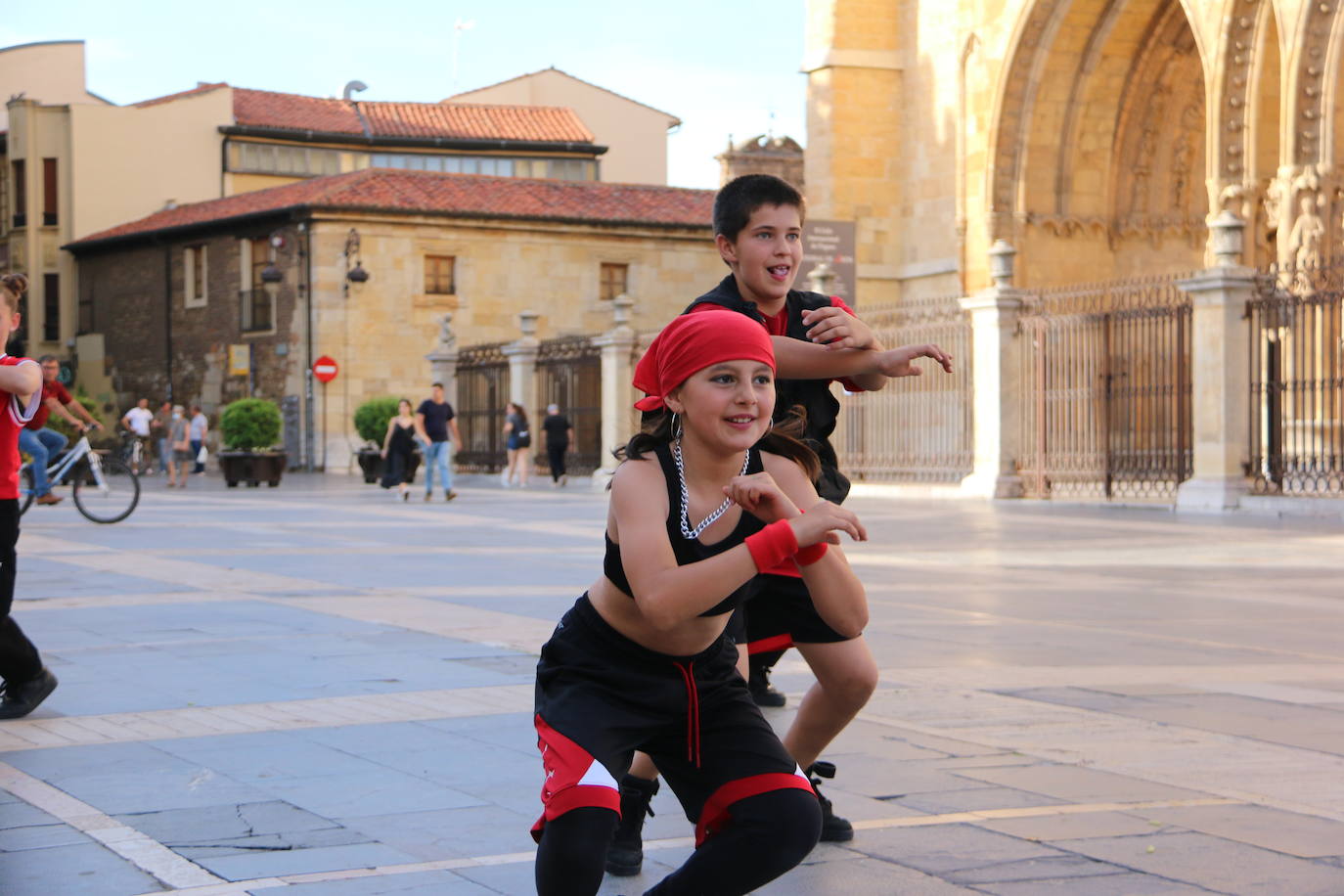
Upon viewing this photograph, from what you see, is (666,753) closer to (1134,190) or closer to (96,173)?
(1134,190)

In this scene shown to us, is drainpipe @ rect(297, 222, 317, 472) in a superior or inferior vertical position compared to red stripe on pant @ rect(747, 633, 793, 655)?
superior

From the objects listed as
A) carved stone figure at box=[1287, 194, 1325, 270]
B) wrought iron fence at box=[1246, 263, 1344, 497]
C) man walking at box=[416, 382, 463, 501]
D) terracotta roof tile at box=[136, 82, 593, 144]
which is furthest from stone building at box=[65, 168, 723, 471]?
wrought iron fence at box=[1246, 263, 1344, 497]

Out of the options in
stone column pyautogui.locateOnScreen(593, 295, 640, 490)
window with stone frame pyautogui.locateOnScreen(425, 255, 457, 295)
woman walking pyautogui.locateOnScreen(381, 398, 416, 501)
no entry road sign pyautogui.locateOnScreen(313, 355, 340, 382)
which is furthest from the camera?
window with stone frame pyautogui.locateOnScreen(425, 255, 457, 295)

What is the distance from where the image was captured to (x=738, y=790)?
3.36 metres

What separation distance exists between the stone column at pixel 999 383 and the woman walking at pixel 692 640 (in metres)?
20.5

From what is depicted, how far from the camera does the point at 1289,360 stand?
21.1m

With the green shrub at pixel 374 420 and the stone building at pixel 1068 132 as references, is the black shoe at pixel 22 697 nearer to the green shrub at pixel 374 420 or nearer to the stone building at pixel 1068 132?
the stone building at pixel 1068 132

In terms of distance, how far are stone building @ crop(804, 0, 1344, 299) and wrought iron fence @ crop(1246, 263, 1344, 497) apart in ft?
10.1

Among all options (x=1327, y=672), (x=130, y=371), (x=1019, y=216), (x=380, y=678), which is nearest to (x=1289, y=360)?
(x=1019, y=216)

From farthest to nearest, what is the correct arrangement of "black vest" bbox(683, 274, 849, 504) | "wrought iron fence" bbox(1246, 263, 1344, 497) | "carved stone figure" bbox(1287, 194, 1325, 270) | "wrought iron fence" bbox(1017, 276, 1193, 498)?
"carved stone figure" bbox(1287, 194, 1325, 270)
"wrought iron fence" bbox(1017, 276, 1193, 498)
"wrought iron fence" bbox(1246, 263, 1344, 497)
"black vest" bbox(683, 274, 849, 504)

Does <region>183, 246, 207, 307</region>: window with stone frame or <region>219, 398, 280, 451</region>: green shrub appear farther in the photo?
<region>183, 246, 207, 307</region>: window with stone frame

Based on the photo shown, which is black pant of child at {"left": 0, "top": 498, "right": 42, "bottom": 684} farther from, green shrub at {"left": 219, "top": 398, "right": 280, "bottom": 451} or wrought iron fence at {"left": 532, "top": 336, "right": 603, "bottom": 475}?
green shrub at {"left": 219, "top": 398, "right": 280, "bottom": 451}

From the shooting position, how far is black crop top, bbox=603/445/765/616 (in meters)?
3.41

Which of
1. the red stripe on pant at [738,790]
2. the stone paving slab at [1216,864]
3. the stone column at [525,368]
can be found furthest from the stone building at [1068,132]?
the red stripe on pant at [738,790]
